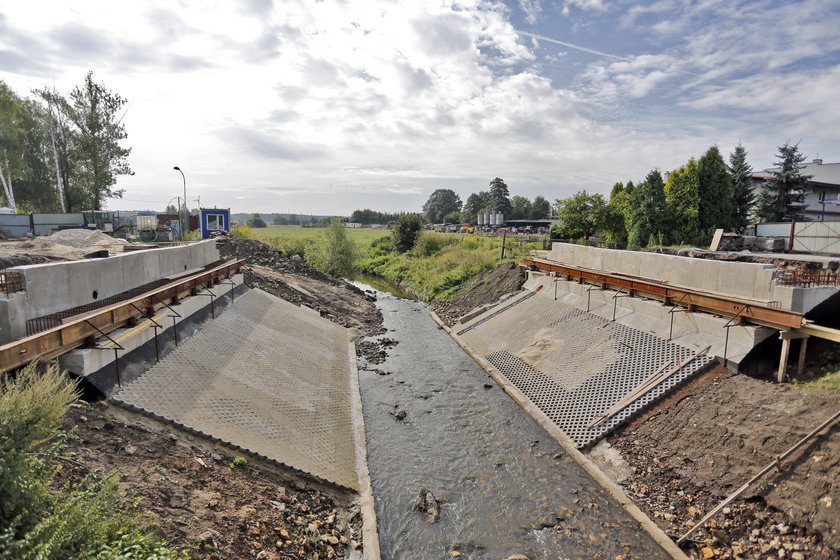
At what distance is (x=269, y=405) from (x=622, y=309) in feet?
42.2

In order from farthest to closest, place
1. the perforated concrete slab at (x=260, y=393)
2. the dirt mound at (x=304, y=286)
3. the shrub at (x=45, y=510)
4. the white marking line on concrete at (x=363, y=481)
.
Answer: the dirt mound at (x=304, y=286)
the perforated concrete slab at (x=260, y=393)
the white marking line on concrete at (x=363, y=481)
the shrub at (x=45, y=510)

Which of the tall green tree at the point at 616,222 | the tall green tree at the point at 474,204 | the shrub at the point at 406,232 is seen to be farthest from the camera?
the tall green tree at the point at 474,204

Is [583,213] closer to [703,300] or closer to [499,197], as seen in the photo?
[703,300]

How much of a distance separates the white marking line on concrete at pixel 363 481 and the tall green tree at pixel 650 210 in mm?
26202

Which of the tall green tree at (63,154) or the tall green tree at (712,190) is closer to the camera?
the tall green tree at (712,190)

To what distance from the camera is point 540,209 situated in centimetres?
13950

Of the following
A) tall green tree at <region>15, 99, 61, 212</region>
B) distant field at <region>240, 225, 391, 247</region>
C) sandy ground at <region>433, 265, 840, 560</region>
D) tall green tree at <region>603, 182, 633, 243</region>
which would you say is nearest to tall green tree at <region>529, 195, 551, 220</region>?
distant field at <region>240, 225, 391, 247</region>

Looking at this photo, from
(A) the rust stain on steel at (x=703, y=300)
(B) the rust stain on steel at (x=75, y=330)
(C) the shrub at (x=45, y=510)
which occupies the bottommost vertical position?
(C) the shrub at (x=45, y=510)

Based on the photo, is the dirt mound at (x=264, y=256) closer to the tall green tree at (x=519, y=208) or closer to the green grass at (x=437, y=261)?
the green grass at (x=437, y=261)

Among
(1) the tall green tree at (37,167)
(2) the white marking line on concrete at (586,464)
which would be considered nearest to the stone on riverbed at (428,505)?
(2) the white marking line on concrete at (586,464)

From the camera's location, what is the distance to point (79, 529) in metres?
4.81

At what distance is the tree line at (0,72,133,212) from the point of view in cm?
4153

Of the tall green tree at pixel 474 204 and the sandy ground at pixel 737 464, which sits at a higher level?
the tall green tree at pixel 474 204

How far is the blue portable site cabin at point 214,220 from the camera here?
137 feet
